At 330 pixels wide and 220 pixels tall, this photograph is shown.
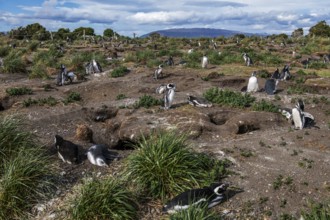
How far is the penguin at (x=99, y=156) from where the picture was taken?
7277 millimetres

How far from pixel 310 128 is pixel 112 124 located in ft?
16.3

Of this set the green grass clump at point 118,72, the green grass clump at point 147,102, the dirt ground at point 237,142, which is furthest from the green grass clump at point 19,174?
the green grass clump at point 118,72

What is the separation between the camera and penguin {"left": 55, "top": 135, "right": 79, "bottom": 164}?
24.3ft

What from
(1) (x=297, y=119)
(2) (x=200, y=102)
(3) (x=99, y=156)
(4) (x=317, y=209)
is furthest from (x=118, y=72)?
(4) (x=317, y=209)

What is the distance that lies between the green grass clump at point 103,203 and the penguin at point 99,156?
4.07 ft

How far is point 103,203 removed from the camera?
5699 mm

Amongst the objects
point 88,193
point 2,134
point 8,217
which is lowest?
point 8,217

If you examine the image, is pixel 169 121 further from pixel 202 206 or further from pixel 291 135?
pixel 202 206

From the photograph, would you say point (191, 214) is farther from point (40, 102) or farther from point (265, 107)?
point (40, 102)

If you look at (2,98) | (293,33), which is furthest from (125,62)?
(293,33)

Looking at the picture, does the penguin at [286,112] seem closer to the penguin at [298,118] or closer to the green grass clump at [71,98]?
the penguin at [298,118]

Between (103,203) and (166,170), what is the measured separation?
3.71 feet

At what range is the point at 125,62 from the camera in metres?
22.4

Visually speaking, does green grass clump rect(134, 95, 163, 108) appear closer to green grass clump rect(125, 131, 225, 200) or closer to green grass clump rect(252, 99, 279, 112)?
green grass clump rect(252, 99, 279, 112)
